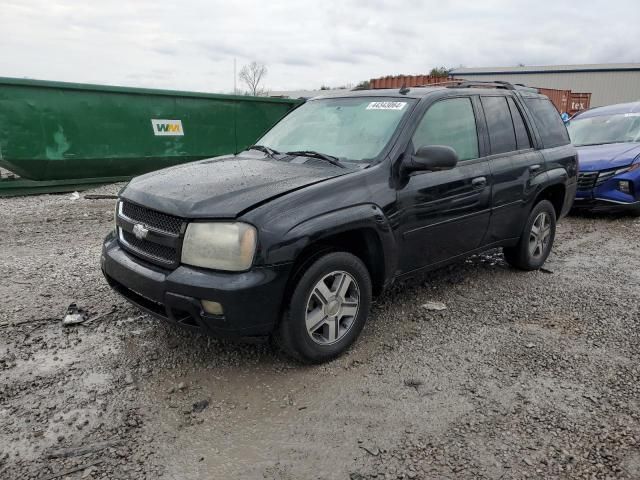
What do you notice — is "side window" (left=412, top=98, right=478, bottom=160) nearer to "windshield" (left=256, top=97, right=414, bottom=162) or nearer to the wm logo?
"windshield" (left=256, top=97, right=414, bottom=162)

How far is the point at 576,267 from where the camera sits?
5.44 meters

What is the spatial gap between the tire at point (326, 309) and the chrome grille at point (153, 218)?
78 centimetres

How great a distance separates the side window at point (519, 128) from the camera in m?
4.69

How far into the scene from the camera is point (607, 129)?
870 cm

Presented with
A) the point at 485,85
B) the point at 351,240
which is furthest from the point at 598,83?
the point at 351,240

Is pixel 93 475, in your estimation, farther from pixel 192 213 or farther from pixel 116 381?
pixel 192 213

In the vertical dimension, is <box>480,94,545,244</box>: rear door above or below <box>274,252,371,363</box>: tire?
above

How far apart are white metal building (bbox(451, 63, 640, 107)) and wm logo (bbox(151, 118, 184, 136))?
116ft

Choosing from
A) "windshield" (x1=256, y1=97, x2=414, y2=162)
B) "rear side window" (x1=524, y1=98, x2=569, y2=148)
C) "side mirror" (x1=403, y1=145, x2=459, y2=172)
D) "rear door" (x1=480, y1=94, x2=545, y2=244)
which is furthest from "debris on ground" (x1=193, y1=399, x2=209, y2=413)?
"rear side window" (x1=524, y1=98, x2=569, y2=148)

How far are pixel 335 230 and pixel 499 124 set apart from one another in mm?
2295

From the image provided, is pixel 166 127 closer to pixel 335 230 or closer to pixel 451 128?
pixel 451 128

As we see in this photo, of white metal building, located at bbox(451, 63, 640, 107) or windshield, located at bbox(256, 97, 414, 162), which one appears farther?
white metal building, located at bbox(451, 63, 640, 107)

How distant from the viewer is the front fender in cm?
282

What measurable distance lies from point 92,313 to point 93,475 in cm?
186
